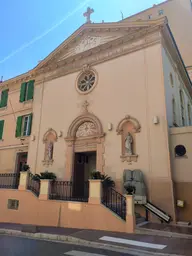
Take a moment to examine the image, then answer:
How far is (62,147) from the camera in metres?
13.4

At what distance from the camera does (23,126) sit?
16.4 metres

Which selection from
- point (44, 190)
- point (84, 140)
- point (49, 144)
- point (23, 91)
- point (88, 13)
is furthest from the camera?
point (23, 91)

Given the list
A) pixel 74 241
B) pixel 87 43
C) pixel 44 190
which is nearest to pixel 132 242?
pixel 74 241

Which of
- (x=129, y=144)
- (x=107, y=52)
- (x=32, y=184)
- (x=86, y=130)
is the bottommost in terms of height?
(x=32, y=184)

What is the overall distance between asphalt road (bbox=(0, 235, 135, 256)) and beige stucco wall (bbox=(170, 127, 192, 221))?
4930mm

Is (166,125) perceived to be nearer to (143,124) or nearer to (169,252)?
(143,124)

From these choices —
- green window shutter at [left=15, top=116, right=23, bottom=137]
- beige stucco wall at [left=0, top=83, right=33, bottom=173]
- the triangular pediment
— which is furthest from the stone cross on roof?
green window shutter at [left=15, top=116, right=23, bottom=137]

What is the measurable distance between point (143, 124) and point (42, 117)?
25.3ft

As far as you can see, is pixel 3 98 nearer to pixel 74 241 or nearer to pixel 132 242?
pixel 74 241

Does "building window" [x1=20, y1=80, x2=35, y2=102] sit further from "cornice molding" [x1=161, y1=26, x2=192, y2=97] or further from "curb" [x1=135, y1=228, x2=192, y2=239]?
"curb" [x1=135, y1=228, x2=192, y2=239]

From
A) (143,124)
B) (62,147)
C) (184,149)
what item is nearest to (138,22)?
(143,124)

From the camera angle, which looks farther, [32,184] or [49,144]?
[49,144]

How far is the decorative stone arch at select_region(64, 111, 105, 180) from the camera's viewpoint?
1195cm

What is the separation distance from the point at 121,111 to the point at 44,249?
25.8ft
